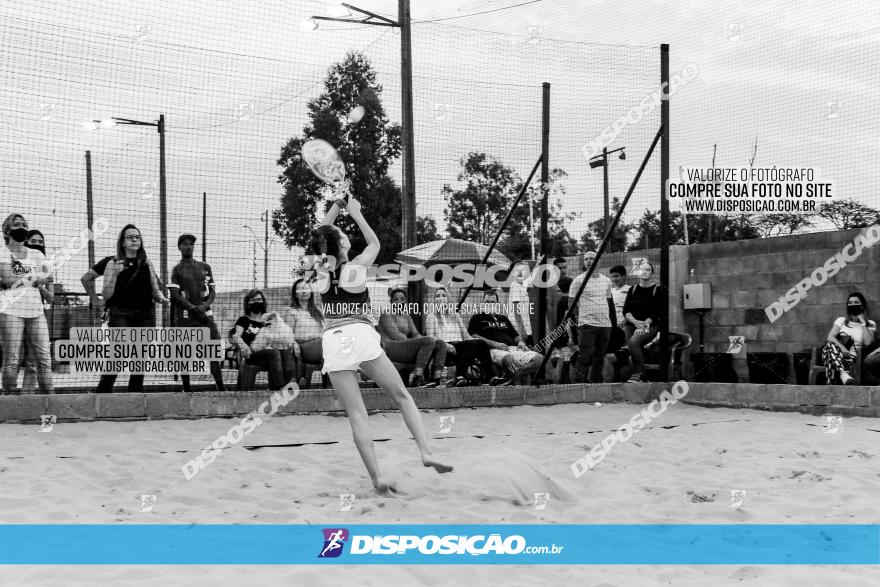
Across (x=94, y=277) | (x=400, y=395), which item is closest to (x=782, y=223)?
(x=94, y=277)

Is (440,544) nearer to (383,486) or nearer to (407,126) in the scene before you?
(383,486)

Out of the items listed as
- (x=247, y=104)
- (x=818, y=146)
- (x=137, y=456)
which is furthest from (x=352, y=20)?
(x=137, y=456)

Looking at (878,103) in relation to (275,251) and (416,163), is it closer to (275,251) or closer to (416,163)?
(416,163)

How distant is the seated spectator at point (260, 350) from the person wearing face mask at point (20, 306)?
177 cm

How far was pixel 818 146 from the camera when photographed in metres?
9.25

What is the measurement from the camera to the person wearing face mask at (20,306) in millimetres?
7328

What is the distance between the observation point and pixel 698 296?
37.2 ft

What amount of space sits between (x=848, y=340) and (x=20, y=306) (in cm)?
821

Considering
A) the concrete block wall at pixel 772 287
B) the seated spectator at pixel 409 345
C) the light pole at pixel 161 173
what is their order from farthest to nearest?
the concrete block wall at pixel 772 287 < the seated spectator at pixel 409 345 < the light pole at pixel 161 173

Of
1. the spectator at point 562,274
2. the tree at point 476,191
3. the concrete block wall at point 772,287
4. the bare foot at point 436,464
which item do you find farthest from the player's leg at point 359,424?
the concrete block wall at point 772,287

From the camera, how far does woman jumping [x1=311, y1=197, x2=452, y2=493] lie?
486 cm

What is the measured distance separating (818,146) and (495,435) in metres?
5.11

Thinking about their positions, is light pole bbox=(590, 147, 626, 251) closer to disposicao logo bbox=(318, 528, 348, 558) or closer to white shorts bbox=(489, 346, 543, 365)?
white shorts bbox=(489, 346, 543, 365)

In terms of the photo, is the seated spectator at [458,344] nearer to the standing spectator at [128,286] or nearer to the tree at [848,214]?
the standing spectator at [128,286]
